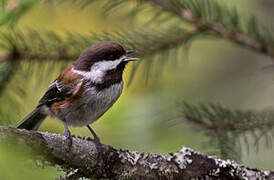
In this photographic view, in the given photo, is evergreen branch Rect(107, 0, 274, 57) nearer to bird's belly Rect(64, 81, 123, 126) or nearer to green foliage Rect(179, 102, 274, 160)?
green foliage Rect(179, 102, 274, 160)

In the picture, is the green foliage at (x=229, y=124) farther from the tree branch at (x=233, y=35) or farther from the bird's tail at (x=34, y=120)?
the bird's tail at (x=34, y=120)

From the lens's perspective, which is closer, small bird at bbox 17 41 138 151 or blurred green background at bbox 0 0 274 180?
blurred green background at bbox 0 0 274 180

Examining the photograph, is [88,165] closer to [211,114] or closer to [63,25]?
[211,114]

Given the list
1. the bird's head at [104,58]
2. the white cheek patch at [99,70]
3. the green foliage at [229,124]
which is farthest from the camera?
the white cheek patch at [99,70]

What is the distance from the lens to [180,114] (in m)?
2.17

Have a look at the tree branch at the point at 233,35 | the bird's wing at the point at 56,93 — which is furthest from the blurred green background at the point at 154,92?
the tree branch at the point at 233,35

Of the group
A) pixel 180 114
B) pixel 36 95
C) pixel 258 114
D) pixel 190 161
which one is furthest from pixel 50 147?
pixel 36 95

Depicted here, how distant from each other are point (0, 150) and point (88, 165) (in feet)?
4.03

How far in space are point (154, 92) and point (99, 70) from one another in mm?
769

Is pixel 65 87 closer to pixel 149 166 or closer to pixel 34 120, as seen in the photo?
pixel 34 120

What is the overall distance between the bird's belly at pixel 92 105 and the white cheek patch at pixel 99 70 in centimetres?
10

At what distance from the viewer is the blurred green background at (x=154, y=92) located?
212cm

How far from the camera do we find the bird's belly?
2469mm

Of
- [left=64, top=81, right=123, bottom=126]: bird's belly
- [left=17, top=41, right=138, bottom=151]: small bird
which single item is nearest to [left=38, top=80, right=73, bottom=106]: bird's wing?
[left=17, top=41, right=138, bottom=151]: small bird
